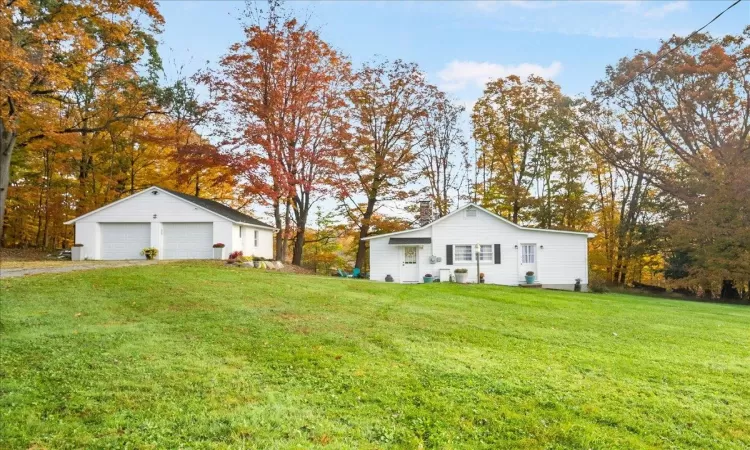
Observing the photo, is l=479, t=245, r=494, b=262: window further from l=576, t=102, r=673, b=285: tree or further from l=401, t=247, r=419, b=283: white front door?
l=576, t=102, r=673, b=285: tree

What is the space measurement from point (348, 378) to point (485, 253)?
655 inches

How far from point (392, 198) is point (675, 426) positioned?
23.2 m

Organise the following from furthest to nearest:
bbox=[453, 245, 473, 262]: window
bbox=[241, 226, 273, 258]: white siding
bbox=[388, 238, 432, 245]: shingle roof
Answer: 1. bbox=[241, 226, 273, 258]: white siding
2. bbox=[453, 245, 473, 262]: window
3. bbox=[388, 238, 432, 245]: shingle roof

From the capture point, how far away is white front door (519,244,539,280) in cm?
2044

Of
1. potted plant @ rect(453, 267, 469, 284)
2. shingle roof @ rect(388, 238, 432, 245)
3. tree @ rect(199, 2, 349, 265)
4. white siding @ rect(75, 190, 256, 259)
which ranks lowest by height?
potted plant @ rect(453, 267, 469, 284)

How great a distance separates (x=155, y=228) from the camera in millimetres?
20328

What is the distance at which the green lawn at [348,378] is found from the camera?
368cm

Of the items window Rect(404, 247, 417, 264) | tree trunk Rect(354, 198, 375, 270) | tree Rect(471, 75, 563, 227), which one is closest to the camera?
window Rect(404, 247, 417, 264)

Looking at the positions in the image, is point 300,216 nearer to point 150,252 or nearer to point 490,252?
point 150,252

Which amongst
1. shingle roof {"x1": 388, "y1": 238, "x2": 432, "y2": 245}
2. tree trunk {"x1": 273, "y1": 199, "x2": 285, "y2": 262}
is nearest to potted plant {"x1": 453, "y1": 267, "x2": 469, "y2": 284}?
shingle roof {"x1": 388, "y1": 238, "x2": 432, "y2": 245}

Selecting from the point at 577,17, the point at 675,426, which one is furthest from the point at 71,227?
the point at 675,426

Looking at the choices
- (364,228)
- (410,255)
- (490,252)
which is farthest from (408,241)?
(364,228)

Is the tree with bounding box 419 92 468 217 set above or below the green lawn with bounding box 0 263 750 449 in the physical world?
above

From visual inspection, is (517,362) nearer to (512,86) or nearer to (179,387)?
(179,387)
